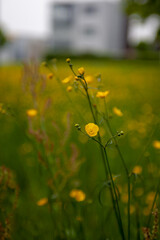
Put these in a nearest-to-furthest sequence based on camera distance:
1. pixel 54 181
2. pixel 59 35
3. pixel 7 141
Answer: pixel 54 181 → pixel 7 141 → pixel 59 35

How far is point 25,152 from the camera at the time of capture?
6.01 ft

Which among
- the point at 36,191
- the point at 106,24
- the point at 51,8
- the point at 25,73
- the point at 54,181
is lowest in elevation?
the point at 36,191

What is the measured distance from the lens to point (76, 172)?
1.46 m

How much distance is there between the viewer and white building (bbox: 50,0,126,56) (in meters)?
30.5

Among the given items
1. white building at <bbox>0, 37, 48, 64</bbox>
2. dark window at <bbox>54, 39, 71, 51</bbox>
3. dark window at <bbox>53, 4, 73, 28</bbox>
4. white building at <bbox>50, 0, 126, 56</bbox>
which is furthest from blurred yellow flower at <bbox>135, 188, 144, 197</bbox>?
white building at <bbox>0, 37, 48, 64</bbox>

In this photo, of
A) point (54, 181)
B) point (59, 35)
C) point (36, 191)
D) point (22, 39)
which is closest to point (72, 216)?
point (54, 181)

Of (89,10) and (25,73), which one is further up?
(89,10)

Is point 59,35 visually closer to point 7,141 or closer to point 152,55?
point 152,55

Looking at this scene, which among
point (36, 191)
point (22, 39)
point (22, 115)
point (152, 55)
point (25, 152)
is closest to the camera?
point (36, 191)

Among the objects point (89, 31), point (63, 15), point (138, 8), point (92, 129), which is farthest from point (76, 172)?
point (63, 15)

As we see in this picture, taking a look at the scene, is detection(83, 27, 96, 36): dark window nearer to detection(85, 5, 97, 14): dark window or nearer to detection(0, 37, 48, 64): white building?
detection(85, 5, 97, 14): dark window

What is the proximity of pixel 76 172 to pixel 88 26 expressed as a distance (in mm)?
31426

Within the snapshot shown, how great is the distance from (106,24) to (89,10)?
2715 mm

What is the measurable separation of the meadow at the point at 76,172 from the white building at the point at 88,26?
28.7 m
